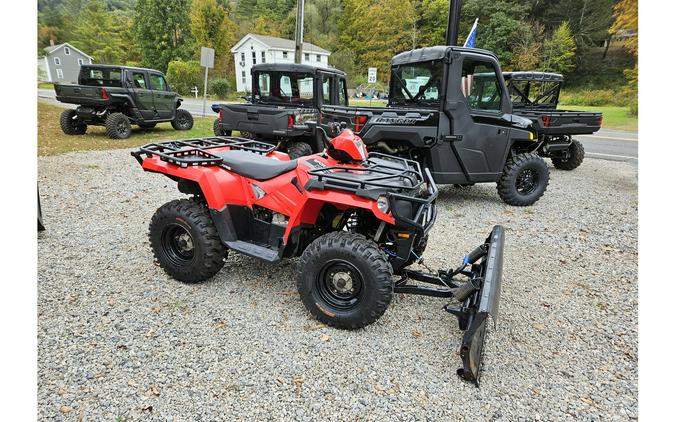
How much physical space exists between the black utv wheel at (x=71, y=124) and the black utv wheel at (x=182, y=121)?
2660 millimetres

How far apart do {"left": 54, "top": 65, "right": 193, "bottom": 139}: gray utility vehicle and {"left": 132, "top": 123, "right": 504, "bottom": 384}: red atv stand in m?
9.25

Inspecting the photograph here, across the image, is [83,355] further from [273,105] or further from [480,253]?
[273,105]

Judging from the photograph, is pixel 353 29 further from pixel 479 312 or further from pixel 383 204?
pixel 479 312

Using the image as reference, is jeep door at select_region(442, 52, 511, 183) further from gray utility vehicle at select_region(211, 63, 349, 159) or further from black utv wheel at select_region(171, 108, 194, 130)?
black utv wheel at select_region(171, 108, 194, 130)

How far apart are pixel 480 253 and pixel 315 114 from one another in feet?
20.3

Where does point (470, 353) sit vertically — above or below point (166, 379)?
above

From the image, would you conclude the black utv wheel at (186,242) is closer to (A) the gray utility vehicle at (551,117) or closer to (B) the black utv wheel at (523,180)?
(B) the black utv wheel at (523,180)

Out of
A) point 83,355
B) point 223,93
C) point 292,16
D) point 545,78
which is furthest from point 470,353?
point 292,16

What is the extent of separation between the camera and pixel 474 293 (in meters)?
2.71

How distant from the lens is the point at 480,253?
3.09 meters

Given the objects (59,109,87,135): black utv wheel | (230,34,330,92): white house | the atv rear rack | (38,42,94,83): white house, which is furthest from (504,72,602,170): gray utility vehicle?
(38,42,94,83): white house

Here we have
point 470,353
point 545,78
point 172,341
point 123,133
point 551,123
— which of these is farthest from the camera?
point 123,133

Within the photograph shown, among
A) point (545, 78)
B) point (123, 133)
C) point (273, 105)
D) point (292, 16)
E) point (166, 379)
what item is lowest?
point (166, 379)

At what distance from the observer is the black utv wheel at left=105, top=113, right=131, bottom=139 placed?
11.0m
